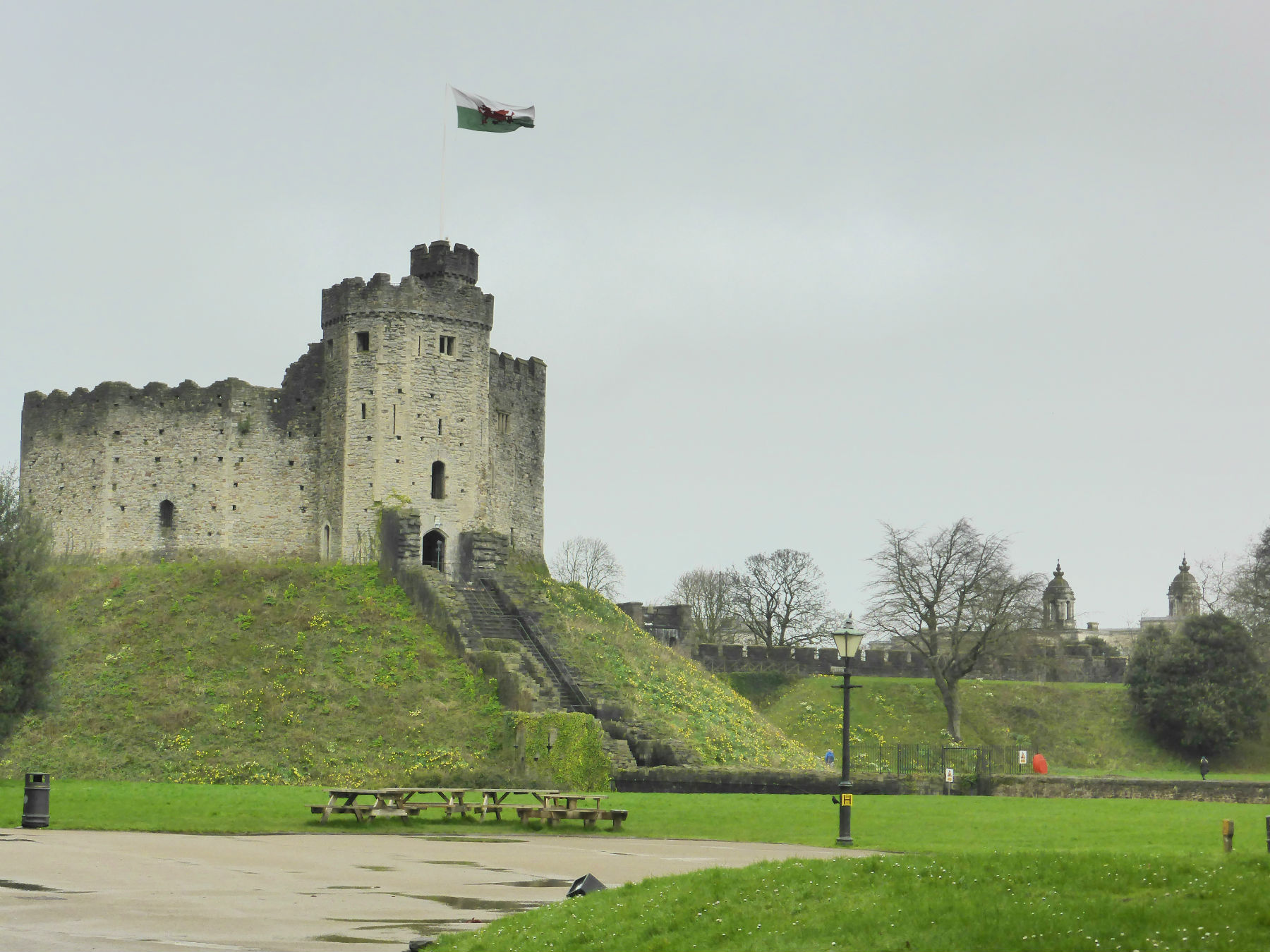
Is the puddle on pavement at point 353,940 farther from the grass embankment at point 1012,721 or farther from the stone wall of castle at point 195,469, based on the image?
the grass embankment at point 1012,721

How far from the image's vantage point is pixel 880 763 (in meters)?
45.2

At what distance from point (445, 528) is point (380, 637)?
696 cm

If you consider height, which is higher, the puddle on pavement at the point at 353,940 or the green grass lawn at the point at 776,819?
the puddle on pavement at the point at 353,940

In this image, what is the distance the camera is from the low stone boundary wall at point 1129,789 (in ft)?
106

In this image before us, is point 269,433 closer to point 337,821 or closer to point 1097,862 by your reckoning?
point 337,821

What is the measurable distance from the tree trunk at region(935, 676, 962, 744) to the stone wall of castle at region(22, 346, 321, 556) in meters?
27.6

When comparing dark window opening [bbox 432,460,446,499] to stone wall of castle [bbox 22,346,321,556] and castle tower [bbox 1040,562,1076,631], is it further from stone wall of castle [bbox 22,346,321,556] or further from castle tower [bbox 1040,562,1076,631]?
castle tower [bbox 1040,562,1076,631]

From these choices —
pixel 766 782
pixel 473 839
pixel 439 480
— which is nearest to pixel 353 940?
pixel 473 839

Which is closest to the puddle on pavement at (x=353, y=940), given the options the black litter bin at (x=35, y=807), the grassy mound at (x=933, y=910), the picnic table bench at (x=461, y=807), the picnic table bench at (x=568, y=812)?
the grassy mound at (x=933, y=910)

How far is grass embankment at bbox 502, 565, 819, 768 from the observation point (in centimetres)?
3766

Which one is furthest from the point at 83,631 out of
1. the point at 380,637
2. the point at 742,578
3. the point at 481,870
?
the point at 742,578

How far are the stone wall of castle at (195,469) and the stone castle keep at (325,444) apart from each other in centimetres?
5

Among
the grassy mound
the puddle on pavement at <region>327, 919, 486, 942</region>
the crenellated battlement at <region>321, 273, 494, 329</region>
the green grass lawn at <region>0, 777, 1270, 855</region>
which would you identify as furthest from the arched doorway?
the grassy mound

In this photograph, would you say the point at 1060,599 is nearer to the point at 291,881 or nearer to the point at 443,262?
the point at 443,262
